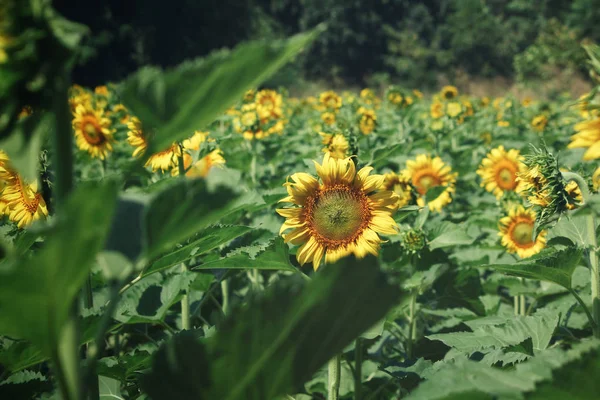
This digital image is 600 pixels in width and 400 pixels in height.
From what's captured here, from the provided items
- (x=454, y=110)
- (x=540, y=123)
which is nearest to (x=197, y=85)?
(x=454, y=110)

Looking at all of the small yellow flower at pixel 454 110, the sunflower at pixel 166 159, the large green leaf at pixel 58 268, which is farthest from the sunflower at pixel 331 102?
the large green leaf at pixel 58 268

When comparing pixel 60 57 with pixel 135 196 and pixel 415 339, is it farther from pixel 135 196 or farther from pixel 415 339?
pixel 415 339

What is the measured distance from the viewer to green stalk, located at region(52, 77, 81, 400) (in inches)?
21.4

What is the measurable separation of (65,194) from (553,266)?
1136mm

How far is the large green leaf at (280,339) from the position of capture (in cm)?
53

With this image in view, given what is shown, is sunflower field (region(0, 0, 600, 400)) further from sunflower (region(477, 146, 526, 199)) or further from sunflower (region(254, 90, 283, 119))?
sunflower (region(254, 90, 283, 119))

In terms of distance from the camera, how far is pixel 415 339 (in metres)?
1.99

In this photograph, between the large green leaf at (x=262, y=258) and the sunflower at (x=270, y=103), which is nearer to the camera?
the large green leaf at (x=262, y=258)

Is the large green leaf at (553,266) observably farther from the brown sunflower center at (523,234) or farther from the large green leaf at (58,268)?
the large green leaf at (58,268)

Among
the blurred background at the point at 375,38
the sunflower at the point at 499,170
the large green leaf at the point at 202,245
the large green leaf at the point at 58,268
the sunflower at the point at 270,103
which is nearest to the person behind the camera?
the large green leaf at the point at 58,268

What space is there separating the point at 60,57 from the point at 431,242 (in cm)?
161

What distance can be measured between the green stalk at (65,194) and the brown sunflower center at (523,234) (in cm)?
200

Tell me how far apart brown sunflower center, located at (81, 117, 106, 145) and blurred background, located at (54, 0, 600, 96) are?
46.1 feet

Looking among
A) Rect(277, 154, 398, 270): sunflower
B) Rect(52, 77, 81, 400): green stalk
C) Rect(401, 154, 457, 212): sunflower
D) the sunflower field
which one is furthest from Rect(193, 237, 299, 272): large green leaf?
Rect(401, 154, 457, 212): sunflower
